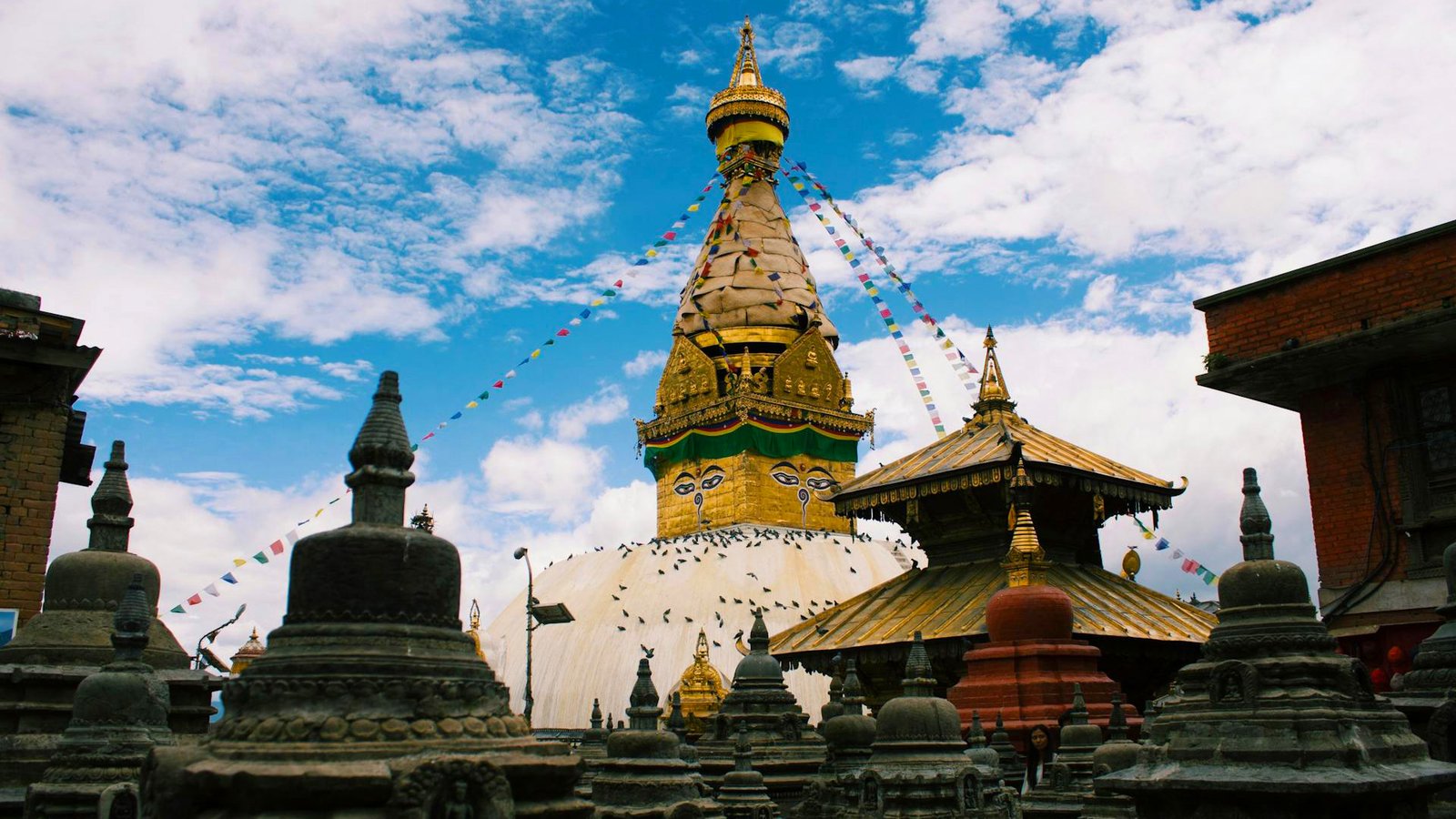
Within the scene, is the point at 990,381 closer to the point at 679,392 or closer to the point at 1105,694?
the point at 1105,694

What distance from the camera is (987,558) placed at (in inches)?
762

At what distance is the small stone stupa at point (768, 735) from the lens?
13.0 m

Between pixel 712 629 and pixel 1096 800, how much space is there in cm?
1877

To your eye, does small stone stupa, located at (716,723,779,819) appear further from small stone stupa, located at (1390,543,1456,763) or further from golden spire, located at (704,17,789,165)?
golden spire, located at (704,17,789,165)

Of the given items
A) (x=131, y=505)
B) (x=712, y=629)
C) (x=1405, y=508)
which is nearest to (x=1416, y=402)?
(x=1405, y=508)

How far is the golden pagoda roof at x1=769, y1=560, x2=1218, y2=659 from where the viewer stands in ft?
54.3

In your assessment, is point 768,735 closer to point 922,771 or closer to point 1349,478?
point 922,771

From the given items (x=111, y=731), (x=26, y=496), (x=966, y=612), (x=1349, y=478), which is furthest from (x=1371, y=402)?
(x=26, y=496)

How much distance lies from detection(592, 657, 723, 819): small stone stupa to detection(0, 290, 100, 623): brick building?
28.0 ft

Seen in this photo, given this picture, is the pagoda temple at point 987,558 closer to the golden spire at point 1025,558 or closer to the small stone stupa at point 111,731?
the golden spire at point 1025,558

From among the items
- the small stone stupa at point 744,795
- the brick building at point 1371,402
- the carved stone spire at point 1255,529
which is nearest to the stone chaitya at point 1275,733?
the carved stone spire at point 1255,529

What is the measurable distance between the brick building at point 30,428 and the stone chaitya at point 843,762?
9651mm

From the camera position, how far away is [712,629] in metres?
27.6

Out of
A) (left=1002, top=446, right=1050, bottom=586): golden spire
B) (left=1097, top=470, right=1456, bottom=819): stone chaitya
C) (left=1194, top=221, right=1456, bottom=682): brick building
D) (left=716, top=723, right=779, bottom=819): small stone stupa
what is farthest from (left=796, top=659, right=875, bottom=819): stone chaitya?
(left=1194, top=221, right=1456, bottom=682): brick building
